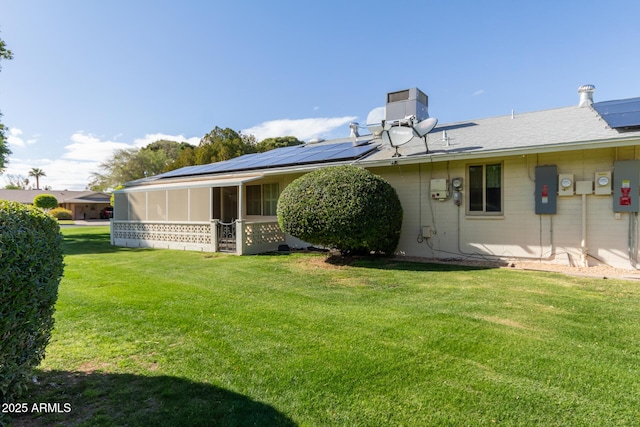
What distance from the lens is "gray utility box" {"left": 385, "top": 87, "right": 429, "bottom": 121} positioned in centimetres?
1416

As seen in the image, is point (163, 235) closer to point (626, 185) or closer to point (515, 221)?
point (515, 221)

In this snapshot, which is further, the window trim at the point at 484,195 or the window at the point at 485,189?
the window at the point at 485,189

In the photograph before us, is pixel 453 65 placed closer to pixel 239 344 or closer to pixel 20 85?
pixel 239 344

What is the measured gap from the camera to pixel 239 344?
12.9 feet

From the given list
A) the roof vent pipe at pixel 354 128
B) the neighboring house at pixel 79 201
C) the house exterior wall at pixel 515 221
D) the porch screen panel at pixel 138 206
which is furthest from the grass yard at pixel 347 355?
the neighboring house at pixel 79 201

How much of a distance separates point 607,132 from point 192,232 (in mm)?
13493

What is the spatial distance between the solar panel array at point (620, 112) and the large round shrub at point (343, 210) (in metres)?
5.63

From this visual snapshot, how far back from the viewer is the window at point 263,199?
46.1 feet

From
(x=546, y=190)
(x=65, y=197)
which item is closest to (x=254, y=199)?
(x=546, y=190)

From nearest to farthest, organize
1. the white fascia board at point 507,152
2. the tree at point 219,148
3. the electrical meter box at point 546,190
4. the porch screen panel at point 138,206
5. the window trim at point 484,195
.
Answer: the white fascia board at point 507,152
the electrical meter box at point 546,190
the window trim at point 484,195
the porch screen panel at point 138,206
the tree at point 219,148

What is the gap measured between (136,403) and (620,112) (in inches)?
482

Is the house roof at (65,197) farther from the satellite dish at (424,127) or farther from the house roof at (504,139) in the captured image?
the satellite dish at (424,127)

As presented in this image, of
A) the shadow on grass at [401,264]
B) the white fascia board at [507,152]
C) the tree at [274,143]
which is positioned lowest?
the shadow on grass at [401,264]

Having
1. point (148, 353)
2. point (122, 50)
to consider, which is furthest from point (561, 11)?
point (122, 50)
